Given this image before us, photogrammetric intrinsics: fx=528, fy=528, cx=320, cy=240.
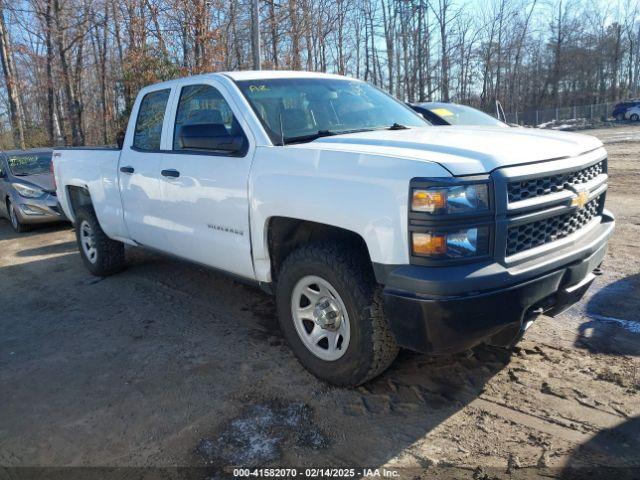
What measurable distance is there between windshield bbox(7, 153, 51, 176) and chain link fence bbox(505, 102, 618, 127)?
40.6m

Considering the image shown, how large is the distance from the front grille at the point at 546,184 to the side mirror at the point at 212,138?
181 cm

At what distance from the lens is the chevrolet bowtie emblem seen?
3072mm

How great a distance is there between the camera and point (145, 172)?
186 inches

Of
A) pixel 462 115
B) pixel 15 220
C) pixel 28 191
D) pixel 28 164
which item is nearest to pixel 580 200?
pixel 462 115

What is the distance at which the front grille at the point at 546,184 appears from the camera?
9.01 ft

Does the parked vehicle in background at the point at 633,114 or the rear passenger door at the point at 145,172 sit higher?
the parked vehicle in background at the point at 633,114

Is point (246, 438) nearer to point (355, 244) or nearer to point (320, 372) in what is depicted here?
point (320, 372)

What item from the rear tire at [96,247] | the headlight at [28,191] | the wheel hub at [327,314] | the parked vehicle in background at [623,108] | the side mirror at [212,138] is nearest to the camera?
the wheel hub at [327,314]

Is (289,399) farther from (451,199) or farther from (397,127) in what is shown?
(397,127)

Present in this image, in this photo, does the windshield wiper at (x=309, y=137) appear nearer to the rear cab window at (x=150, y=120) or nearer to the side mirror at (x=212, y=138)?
the side mirror at (x=212, y=138)

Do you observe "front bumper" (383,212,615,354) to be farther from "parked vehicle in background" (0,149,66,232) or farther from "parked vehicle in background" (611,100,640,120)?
"parked vehicle in background" (611,100,640,120)

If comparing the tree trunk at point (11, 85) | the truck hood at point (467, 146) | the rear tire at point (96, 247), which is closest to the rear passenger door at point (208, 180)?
the truck hood at point (467, 146)

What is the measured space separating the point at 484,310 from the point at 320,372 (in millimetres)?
1232

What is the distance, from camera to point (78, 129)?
85.0 feet
